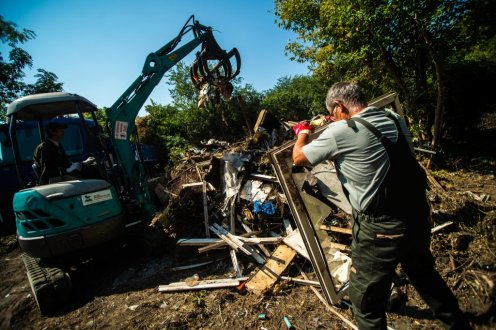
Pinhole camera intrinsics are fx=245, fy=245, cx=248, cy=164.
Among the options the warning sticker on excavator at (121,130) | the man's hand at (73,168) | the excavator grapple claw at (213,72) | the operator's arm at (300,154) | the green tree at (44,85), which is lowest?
the operator's arm at (300,154)

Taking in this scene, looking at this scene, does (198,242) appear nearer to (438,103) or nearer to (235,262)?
(235,262)

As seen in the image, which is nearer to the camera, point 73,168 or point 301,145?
point 301,145

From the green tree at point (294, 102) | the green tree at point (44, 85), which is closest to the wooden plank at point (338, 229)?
the green tree at point (294, 102)

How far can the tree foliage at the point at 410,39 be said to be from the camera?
5.07 m

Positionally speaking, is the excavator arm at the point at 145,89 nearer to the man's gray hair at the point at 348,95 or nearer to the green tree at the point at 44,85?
the man's gray hair at the point at 348,95

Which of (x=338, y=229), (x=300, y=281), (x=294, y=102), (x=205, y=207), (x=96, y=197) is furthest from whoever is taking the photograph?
(x=294, y=102)

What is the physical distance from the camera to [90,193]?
3.76m

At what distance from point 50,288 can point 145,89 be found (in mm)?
3721

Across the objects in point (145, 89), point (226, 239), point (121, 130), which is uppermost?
point (145, 89)

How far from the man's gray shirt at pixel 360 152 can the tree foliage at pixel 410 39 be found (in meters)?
4.49

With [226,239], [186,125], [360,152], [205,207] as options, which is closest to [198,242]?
[226,239]

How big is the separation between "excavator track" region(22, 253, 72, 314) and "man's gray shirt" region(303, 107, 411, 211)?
391 cm

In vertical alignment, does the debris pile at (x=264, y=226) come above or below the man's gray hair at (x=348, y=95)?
below

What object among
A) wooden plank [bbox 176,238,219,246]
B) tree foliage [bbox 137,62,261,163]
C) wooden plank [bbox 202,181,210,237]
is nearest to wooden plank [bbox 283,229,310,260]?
wooden plank [bbox 176,238,219,246]
